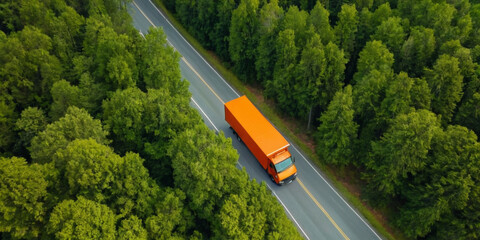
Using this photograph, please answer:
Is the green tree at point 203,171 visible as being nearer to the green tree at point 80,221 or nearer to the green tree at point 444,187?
the green tree at point 80,221

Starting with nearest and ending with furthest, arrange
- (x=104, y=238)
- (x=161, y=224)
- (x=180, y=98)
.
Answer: (x=104, y=238) → (x=161, y=224) → (x=180, y=98)

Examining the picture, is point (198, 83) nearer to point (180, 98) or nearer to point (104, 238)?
point (180, 98)

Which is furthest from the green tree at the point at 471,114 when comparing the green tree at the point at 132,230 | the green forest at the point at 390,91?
the green tree at the point at 132,230

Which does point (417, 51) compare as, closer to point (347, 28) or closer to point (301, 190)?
point (347, 28)

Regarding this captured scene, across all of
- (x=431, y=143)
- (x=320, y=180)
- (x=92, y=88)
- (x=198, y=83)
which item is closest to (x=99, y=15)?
(x=92, y=88)

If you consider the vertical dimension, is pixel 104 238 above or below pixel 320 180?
above

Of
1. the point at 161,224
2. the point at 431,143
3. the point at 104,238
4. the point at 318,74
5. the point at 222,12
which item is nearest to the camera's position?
the point at 104,238

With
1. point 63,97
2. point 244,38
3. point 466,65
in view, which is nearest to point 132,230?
point 63,97
